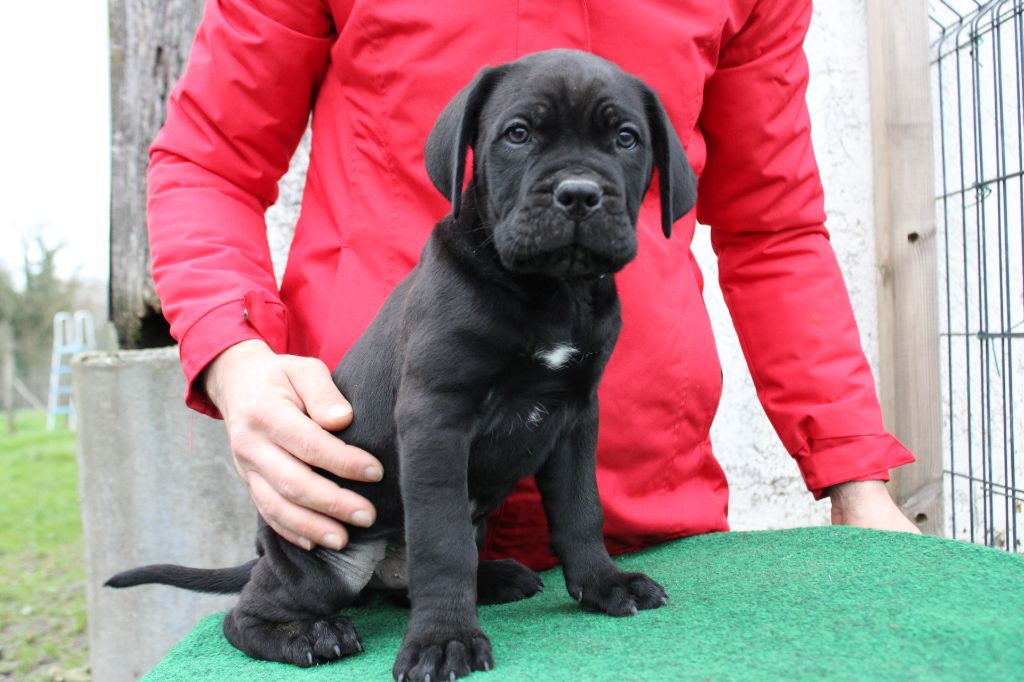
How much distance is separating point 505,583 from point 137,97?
3018 mm

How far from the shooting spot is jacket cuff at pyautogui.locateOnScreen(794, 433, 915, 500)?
2613 millimetres

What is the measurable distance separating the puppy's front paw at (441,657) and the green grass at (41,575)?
457 cm

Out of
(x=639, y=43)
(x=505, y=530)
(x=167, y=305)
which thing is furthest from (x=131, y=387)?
(x=639, y=43)

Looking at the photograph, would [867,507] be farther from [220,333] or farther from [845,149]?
[845,149]

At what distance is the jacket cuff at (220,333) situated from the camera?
7.70 feet

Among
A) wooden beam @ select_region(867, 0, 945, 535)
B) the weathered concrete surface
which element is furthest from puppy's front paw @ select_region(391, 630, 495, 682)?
wooden beam @ select_region(867, 0, 945, 535)

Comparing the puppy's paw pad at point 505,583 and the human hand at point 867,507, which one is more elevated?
the human hand at point 867,507

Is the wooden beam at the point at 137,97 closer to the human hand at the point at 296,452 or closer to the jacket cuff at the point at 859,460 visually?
the human hand at the point at 296,452

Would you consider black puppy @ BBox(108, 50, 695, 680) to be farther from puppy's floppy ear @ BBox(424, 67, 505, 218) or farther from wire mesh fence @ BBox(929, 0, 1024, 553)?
wire mesh fence @ BBox(929, 0, 1024, 553)

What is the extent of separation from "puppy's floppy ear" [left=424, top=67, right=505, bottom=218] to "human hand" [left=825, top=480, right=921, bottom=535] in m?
1.47

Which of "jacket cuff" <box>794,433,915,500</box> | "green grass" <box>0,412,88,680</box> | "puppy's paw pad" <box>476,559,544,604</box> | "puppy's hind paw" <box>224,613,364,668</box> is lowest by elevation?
"green grass" <box>0,412,88,680</box>

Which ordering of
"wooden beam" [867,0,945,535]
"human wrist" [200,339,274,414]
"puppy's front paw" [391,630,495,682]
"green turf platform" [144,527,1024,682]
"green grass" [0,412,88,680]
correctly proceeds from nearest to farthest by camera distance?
"green turf platform" [144,527,1024,682] < "puppy's front paw" [391,630,495,682] < "human wrist" [200,339,274,414] < "wooden beam" [867,0,945,535] < "green grass" [0,412,88,680]

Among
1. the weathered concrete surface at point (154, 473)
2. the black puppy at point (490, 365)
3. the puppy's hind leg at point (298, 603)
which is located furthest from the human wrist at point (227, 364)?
the weathered concrete surface at point (154, 473)

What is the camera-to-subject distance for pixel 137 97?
4.15 m
